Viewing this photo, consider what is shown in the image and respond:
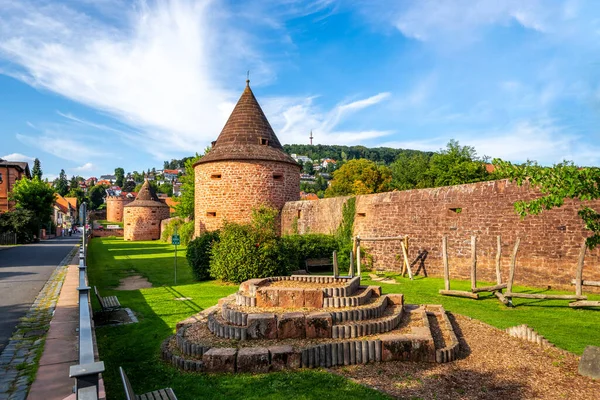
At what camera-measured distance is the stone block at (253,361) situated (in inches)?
222

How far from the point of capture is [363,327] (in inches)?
266

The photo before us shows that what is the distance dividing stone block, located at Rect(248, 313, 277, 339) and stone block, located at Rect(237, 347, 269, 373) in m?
0.82

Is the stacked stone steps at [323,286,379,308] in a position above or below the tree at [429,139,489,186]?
below

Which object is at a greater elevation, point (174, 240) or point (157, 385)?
point (174, 240)

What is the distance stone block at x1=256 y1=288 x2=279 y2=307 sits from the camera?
7609 millimetres

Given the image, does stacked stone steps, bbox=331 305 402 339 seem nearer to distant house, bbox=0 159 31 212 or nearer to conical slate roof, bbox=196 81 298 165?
conical slate roof, bbox=196 81 298 165

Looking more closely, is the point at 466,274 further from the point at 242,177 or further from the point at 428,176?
the point at 428,176

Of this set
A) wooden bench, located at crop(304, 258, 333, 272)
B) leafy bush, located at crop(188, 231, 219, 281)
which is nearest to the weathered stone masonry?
wooden bench, located at crop(304, 258, 333, 272)

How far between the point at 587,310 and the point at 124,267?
18973mm

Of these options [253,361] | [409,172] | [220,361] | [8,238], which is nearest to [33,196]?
[8,238]

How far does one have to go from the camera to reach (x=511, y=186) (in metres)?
13.2

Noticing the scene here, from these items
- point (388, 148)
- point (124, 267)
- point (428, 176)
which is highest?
point (388, 148)

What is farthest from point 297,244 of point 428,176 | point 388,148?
point 388,148

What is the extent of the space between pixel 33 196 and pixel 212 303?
3994cm
